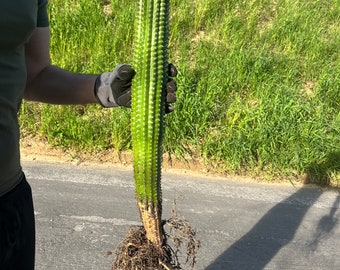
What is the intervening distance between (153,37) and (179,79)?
Answer: 12.0 ft

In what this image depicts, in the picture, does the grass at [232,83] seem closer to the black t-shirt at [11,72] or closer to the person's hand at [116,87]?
the person's hand at [116,87]

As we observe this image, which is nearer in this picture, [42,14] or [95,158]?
[42,14]

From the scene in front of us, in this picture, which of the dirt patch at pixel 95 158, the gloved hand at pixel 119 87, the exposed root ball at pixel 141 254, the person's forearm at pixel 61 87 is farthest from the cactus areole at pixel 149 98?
the dirt patch at pixel 95 158

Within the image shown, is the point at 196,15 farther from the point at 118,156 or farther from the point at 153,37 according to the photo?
the point at 153,37

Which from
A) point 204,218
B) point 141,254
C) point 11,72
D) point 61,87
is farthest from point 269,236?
point 11,72

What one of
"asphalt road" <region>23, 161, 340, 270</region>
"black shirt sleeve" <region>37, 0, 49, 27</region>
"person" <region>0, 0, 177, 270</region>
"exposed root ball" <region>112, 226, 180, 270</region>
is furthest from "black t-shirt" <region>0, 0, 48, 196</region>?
"asphalt road" <region>23, 161, 340, 270</region>

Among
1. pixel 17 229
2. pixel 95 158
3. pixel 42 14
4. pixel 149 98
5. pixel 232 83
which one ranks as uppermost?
pixel 42 14

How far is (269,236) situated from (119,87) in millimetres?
2308

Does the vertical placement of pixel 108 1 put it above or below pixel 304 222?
above

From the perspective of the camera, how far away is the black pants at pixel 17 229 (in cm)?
181

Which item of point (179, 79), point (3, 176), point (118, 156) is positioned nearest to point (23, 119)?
point (118, 156)

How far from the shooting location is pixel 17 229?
1.87 m

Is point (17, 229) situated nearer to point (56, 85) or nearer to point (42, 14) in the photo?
point (56, 85)

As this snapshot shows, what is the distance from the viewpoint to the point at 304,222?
13.5 ft
